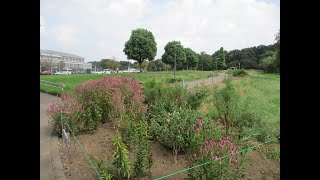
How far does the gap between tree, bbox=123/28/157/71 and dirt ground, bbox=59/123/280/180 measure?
33989 millimetres

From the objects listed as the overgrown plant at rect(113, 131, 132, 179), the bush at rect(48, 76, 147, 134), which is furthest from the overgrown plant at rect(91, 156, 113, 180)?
the bush at rect(48, 76, 147, 134)

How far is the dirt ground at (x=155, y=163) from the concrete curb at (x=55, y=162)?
7 centimetres

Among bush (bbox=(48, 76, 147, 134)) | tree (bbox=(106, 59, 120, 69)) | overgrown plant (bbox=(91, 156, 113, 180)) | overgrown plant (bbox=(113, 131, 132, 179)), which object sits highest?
tree (bbox=(106, 59, 120, 69))

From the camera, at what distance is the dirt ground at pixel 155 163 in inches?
153

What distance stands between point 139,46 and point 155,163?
116ft

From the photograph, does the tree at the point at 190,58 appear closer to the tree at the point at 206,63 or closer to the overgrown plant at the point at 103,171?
the tree at the point at 206,63

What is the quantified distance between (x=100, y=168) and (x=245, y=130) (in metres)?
3.37

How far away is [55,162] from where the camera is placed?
4371 mm

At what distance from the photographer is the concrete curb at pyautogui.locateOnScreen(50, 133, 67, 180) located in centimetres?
382

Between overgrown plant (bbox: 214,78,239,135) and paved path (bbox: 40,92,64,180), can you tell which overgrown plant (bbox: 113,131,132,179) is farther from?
overgrown plant (bbox: 214,78,239,135)

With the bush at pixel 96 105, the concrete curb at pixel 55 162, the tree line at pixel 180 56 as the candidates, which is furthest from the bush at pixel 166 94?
the tree line at pixel 180 56
